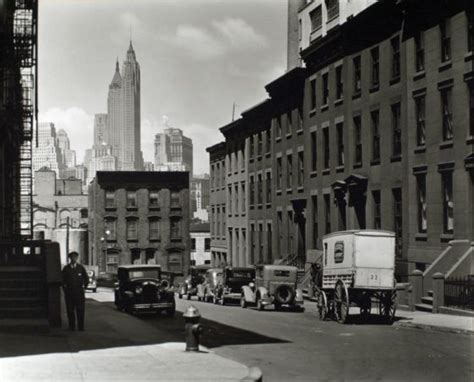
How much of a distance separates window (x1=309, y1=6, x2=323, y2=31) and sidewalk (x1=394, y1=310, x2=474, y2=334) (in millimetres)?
27232

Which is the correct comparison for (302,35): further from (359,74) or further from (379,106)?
(379,106)

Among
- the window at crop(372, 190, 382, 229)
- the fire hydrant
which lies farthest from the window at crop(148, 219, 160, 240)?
the fire hydrant

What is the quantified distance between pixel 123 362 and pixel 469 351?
7321 millimetres

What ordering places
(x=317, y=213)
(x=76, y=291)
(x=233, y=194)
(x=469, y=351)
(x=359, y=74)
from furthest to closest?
(x=233, y=194) → (x=317, y=213) → (x=359, y=74) → (x=76, y=291) → (x=469, y=351)

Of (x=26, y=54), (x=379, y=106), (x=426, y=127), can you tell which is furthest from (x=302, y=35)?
(x=26, y=54)

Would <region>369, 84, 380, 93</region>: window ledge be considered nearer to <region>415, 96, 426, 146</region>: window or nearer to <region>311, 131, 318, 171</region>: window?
<region>415, 96, 426, 146</region>: window

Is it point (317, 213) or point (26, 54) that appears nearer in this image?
point (26, 54)

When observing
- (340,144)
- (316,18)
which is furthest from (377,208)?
(316,18)

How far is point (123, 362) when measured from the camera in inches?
535

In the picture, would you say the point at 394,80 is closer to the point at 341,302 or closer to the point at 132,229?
the point at 341,302

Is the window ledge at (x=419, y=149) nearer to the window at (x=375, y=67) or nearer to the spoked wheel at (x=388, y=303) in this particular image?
the window at (x=375, y=67)

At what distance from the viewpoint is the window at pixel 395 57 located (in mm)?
34719

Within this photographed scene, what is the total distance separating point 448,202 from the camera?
30719 mm

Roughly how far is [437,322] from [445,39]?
12777 millimetres
